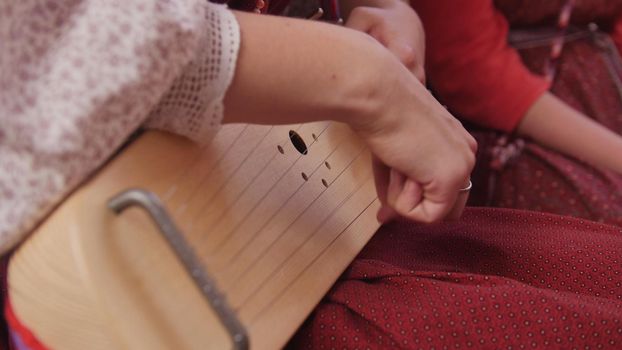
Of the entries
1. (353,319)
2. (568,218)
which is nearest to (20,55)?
(353,319)

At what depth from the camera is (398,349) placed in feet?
1.92

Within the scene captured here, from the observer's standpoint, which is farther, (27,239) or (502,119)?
(502,119)

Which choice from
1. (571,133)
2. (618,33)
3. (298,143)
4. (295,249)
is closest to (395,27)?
(298,143)

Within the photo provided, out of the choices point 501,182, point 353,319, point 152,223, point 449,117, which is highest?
point 152,223

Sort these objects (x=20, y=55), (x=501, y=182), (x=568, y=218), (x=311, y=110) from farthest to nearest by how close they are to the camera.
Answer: (x=501, y=182), (x=568, y=218), (x=311, y=110), (x=20, y=55)

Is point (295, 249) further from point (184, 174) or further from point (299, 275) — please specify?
point (184, 174)

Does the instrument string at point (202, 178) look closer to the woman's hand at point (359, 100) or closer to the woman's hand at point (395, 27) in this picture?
the woman's hand at point (359, 100)

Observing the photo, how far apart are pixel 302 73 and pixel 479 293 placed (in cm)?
27

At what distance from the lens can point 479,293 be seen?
599 mm

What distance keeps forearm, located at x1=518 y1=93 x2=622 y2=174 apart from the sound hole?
0.57 meters

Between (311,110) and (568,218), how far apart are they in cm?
41

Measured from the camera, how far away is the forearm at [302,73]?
0.51m

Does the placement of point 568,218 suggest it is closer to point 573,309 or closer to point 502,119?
point 573,309

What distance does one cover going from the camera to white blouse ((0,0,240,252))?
434 millimetres
